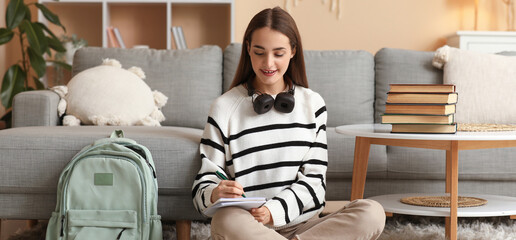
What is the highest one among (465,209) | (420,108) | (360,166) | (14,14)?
(14,14)

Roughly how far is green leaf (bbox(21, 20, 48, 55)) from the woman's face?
2.23 meters

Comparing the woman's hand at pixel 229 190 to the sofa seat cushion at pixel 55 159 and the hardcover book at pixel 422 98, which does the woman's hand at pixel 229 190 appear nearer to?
the sofa seat cushion at pixel 55 159

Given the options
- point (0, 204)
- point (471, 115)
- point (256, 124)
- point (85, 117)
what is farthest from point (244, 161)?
point (471, 115)

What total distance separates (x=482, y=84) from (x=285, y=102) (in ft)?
4.44

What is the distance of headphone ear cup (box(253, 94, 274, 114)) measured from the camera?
167 centimetres

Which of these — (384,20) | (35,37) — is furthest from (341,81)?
(35,37)

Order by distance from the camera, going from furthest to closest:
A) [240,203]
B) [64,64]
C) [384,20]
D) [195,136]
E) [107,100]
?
1. [384,20]
2. [64,64]
3. [107,100]
4. [195,136]
5. [240,203]

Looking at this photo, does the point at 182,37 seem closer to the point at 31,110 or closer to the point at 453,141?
the point at 31,110

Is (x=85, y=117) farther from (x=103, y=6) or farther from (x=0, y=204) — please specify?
(x=103, y=6)

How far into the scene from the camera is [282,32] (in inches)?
65.9

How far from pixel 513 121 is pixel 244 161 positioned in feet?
4.90

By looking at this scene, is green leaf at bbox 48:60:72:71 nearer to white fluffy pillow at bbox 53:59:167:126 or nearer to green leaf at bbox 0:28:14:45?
green leaf at bbox 0:28:14:45

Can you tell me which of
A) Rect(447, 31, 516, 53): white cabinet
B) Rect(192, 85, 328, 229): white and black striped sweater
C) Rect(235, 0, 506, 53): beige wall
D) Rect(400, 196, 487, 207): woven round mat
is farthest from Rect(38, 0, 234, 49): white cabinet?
Rect(192, 85, 328, 229): white and black striped sweater

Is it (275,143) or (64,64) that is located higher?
(64,64)
